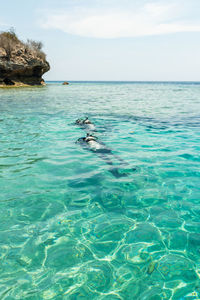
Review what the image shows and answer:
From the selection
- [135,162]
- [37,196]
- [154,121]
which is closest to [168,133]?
[154,121]

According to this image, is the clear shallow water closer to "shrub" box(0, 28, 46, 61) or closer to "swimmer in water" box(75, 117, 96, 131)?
"swimmer in water" box(75, 117, 96, 131)

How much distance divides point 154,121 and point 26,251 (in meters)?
10.0

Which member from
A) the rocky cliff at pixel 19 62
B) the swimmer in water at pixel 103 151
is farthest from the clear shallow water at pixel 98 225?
the rocky cliff at pixel 19 62

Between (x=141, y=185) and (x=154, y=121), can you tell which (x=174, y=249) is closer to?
Answer: (x=141, y=185)

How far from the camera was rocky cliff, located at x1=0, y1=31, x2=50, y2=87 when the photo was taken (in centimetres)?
4066

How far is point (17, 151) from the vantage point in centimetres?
680

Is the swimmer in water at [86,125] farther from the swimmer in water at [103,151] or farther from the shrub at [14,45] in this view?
the shrub at [14,45]

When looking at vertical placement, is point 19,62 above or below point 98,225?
above

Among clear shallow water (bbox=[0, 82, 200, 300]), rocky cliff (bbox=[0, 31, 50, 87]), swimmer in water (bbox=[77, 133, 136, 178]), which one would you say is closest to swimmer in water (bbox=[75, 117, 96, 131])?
swimmer in water (bbox=[77, 133, 136, 178])

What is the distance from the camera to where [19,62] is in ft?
137

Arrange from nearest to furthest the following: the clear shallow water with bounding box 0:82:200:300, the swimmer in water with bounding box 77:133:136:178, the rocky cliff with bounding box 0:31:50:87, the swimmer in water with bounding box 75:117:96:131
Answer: the clear shallow water with bounding box 0:82:200:300, the swimmer in water with bounding box 77:133:136:178, the swimmer in water with bounding box 75:117:96:131, the rocky cliff with bounding box 0:31:50:87

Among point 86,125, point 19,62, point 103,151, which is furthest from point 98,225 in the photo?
point 19,62

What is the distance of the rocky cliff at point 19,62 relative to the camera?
4066 cm

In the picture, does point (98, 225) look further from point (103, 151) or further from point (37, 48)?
point (37, 48)
